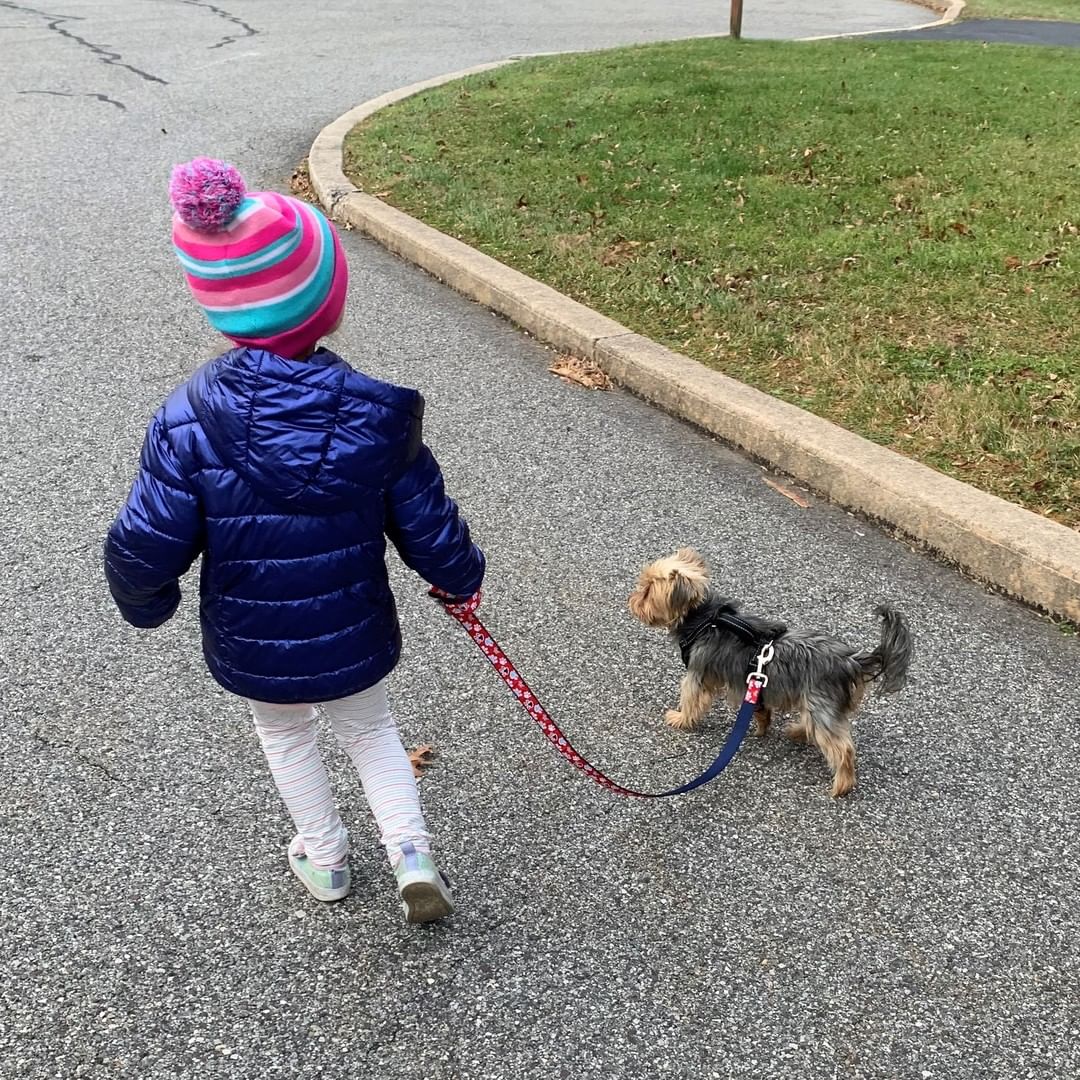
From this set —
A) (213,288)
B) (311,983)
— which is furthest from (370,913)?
(213,288)

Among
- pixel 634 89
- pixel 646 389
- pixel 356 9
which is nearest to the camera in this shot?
pixel 646 389

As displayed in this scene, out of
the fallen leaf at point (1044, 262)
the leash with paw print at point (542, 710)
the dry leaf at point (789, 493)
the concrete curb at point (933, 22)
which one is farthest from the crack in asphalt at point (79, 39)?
the leash with paw print at point (542, 710)

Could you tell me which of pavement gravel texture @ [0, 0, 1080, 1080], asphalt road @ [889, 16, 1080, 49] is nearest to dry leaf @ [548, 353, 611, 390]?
pavement gravel texture @ [0, 0, 1080, 1080]

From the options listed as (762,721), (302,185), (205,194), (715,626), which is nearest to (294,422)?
(205,194)

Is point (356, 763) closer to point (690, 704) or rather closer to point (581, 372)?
point (690, 704)

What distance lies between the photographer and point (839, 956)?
256 cm

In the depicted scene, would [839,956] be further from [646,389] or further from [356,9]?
[356,9]

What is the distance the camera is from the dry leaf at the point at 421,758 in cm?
315

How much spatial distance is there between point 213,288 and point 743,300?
442cm

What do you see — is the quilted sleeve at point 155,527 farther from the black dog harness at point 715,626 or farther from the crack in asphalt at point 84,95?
the crack in asphalt at point 84,95

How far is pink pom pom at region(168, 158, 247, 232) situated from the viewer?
2.03 m

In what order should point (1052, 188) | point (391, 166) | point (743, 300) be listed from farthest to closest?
point (391, 166), point (1052, 188), point (743, 300)

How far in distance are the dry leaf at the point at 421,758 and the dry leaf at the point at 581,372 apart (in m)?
2.83

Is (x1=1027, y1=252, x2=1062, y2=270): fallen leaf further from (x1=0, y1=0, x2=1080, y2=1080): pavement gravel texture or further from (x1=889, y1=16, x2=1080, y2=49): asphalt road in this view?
(x1=889, y1=16, x2=1080, y2=49): asphalt road
